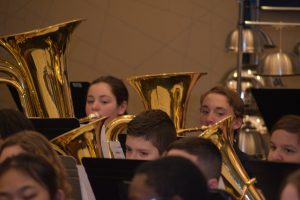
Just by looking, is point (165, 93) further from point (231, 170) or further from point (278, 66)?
point (278, 66)

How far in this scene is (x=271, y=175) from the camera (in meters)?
3.75

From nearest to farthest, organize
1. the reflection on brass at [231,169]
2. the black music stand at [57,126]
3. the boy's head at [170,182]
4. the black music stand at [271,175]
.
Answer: the boy's head at [170,182] → the black music stand at [271,175] → the reflection on brass at [231,169] → the black music stand at [57,126]

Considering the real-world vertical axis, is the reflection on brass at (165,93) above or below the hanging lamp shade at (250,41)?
below

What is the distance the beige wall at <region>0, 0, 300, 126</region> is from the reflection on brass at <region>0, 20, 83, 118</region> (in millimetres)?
3397

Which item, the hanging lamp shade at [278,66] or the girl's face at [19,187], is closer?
the girl's face at [19,187]

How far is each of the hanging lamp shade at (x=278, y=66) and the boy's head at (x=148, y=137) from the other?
2767 millimetres

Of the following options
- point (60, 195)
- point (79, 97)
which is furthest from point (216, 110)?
point (60, 195)

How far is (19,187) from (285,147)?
1826mm

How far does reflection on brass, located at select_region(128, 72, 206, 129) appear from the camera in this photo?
A: 222 inches

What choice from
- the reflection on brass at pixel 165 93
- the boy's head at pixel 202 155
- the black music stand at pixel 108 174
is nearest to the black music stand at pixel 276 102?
the reflection on brass at pixel 165 93

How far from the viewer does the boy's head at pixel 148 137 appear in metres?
4.43

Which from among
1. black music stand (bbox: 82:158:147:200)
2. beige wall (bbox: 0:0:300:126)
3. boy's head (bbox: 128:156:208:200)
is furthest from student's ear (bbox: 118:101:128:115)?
beige wall (bbox: 0:0:300:126)

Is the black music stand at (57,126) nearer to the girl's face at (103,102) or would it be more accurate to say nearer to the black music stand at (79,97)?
the girl's face at (103,102)

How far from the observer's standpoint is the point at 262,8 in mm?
8406
